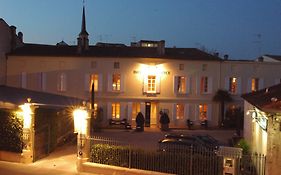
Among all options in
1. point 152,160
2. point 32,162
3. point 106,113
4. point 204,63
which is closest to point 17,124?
point 32,162

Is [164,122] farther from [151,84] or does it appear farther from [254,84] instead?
[254,84]

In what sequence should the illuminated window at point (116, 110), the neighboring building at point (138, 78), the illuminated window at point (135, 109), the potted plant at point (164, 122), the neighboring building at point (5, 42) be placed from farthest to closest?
1. the illuminated window at point (135, 109)
2. the illuminated window at point (116, 110)
3. the neighboring building at point (138, 78)
4. the neighboring building at point (5, 42)
5. the potted plant at point (164, 122)

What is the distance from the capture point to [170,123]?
3512cm

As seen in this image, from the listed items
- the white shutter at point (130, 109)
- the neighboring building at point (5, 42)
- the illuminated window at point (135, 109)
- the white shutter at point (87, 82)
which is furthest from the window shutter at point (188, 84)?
the neighboring building at point (5, 42)

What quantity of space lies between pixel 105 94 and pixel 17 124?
16354 mm

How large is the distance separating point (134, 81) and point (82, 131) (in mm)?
18002

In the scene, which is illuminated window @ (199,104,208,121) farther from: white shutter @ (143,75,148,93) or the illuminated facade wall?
white shutter @ (143,75,148,93)

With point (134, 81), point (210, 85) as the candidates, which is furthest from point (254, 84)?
point (134, 81)

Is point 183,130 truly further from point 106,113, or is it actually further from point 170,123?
point 106,113

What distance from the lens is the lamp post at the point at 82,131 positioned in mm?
17109

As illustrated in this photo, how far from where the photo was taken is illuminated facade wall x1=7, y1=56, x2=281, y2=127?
114 ft

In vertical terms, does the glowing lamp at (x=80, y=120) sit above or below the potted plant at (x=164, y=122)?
above

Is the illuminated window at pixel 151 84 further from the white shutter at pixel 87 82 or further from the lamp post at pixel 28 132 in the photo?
the lamp post at pixel 28 132

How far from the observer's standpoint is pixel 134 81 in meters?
35.0
